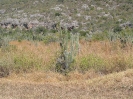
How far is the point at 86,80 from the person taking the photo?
11.2 m

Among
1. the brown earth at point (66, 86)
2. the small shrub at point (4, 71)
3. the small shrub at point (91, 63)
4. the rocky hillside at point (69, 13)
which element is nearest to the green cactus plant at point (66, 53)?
the small shrub at point (91, 63)

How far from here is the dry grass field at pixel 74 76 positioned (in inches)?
370

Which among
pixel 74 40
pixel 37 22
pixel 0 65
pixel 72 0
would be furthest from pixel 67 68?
pixel 72 0

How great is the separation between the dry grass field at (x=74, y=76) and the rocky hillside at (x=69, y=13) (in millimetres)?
22758

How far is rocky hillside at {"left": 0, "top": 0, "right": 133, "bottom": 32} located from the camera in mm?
37469

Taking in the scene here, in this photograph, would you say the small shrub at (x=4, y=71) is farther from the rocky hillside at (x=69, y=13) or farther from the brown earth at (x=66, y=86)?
the rocky hillside at (x=69, y=13)

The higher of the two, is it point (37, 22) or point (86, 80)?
point (86, 80)

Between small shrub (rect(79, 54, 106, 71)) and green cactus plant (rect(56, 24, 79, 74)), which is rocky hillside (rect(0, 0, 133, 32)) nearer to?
green cactus plant (rect(56, 24, 79, 74))

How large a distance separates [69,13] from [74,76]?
29.2 meters

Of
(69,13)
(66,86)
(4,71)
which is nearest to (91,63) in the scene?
(66,86)

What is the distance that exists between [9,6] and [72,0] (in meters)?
8.15

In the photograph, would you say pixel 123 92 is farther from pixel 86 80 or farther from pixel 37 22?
pixel 37 22

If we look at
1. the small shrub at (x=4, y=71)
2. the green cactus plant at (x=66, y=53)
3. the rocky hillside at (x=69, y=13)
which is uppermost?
the green cactus plant at (x=66, y=53)

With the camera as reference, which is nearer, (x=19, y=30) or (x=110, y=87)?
(x=110, y=87)
